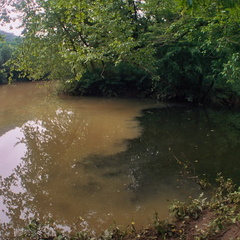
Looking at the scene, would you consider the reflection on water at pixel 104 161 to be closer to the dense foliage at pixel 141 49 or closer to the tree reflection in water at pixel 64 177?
the tree reflection in water at pixel 64 177

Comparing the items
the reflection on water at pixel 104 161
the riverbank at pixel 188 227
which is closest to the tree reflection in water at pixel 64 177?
the reflection on water at pixel 104 161

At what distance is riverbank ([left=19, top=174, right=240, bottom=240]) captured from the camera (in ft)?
10.3

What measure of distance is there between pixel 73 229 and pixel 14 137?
19.3 feet

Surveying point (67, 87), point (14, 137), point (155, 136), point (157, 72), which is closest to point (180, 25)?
point (155, 136)

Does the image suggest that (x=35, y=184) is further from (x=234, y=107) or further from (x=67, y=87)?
(x=67, y=87)

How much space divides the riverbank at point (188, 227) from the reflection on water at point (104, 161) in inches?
19.8

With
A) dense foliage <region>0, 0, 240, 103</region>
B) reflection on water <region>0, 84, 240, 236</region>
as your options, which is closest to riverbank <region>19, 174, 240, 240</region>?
reflection on water <region>0, 84, 240, 236</region>

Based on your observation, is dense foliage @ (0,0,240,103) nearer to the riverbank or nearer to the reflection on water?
the reflection on water

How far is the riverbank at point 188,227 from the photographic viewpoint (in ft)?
10.3

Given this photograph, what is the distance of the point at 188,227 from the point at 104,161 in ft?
Answer: 11.0

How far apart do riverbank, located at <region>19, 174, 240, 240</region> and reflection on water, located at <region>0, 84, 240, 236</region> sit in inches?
19.8

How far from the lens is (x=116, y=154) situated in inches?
276

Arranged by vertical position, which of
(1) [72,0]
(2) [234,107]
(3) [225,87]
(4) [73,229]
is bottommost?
(4) [73,229]

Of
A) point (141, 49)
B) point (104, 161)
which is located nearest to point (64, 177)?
point (104, 161)
